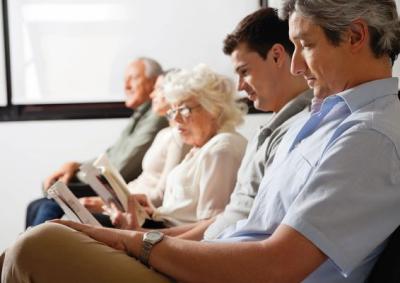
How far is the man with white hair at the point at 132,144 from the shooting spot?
346 cm

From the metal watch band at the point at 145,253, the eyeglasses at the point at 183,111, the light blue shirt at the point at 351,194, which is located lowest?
the eyeglasses at the point at 183,111

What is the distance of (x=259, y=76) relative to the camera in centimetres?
222

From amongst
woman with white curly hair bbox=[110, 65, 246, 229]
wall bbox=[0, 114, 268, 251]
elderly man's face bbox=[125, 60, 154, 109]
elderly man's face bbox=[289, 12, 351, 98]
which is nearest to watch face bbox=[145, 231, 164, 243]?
elderly man's face bbox=[289, 12, 351, 98]

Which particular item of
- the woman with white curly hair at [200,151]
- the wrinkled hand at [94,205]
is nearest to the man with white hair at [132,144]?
the wrinkled hand at [94,205]

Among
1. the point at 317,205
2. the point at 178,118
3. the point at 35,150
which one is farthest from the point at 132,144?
the point at 317,205

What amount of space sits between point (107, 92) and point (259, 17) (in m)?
2.45

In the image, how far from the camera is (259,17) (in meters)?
2.17

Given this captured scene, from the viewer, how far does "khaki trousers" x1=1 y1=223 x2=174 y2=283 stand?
4.45ft

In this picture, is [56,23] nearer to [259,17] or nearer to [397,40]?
[259,17]

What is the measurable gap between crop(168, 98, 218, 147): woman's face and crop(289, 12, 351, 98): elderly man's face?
4.12ft

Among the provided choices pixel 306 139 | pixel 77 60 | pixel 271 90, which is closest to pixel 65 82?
pixel 77 60

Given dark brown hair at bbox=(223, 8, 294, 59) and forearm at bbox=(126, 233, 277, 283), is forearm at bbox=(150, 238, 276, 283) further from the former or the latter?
dark brown hair at bbox=(223, 8, 294, 59)

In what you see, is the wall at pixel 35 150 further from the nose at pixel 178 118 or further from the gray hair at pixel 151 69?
the nose at pixel 178 118

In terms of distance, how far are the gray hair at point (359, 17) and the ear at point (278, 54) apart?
2.28 feet
